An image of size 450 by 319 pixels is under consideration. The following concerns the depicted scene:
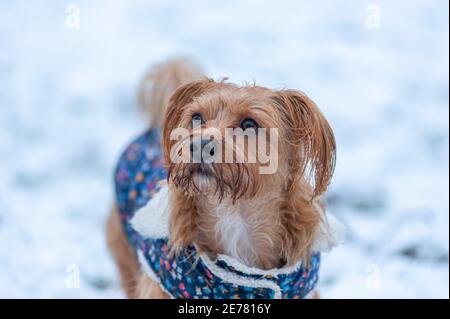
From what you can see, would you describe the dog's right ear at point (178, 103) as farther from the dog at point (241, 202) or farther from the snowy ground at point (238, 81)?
the snowy ground at point (238, 81)

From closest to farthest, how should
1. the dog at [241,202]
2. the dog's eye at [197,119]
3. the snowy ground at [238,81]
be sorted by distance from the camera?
1. the dog at [241,202]
2. the dog's eye at [197,119]
3. the snowy ground at [238,81]

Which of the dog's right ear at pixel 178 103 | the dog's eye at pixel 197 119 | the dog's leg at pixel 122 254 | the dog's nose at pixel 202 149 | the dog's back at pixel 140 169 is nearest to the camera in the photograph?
the dog's nose at pixel 202 149

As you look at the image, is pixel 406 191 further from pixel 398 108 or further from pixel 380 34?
pixel 380 34

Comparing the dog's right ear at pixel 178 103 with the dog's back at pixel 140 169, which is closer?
the dog's right ear at pixel 178 103

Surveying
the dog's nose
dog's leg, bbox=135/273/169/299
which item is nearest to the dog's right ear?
the dog's nose

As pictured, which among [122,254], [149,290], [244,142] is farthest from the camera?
[122,254]

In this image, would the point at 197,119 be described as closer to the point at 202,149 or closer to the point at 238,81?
the point at 202,149

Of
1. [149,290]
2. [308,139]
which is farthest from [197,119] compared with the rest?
[149,290]

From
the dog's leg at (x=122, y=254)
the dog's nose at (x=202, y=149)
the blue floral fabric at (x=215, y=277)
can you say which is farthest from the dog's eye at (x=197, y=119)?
the dog's leg at (x=122, y=254)

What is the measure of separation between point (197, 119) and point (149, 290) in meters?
0.90

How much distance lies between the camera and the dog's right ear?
301cm

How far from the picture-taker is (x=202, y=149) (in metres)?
2.58

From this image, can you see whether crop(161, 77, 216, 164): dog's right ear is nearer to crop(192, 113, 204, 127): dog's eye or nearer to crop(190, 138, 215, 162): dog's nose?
crop(192, 113, 204, 127): dog's eye

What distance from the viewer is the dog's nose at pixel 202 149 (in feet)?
8.45
